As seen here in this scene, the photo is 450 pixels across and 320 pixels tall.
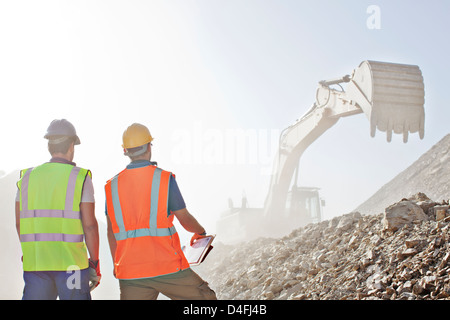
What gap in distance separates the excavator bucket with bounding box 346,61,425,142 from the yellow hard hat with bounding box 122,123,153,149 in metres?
7.85

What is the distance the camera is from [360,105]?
10531 mm

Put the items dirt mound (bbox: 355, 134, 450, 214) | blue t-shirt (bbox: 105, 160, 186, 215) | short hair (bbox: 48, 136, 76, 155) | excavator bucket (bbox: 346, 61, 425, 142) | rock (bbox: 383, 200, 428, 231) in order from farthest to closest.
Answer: dirt mound (bbox: 355, 134, 450, 214) < excavator bucket (bbox: 346, 61, 425, 142) < rock (bbox: 383, 200, 428, 231) < short hair (bbox: 48, 136, 76, 155) < blue t-shirt (bbox: 105, 160, 186, 215)

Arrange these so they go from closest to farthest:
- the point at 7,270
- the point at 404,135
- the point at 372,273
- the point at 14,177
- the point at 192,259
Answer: the point at 192,259 → the point at 372,273 → the point at 404,135 → the point at 7,270 → the point at 14,177

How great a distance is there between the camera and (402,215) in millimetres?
6199

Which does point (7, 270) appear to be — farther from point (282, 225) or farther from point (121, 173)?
point (121, 173)

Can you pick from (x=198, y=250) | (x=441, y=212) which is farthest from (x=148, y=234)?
(x=441, y=212)

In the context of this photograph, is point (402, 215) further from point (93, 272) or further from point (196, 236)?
point (93, 272)

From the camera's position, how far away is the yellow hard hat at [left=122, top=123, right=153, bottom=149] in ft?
10.1

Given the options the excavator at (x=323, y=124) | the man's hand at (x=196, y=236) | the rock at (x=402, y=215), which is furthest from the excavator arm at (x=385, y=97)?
the man's hand at (x=196, y=236)

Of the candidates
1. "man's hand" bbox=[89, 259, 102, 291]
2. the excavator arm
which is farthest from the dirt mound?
"man's hand" bbox=[89, 259, 102, 291]

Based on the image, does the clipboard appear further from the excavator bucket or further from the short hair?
the excavator bucket

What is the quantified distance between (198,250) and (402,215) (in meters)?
4.21
